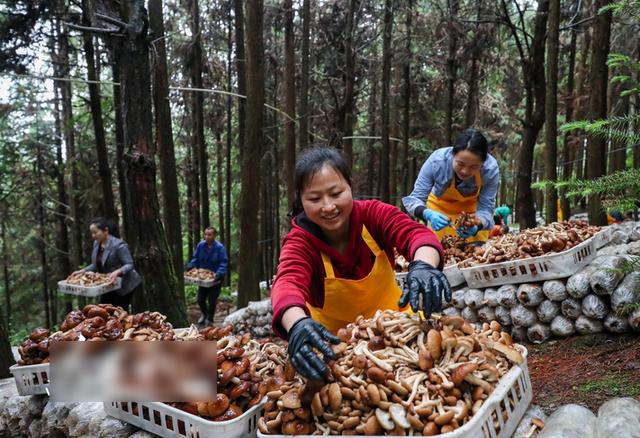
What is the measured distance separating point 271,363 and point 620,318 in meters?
3.64

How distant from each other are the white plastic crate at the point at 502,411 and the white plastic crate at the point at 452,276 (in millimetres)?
3086

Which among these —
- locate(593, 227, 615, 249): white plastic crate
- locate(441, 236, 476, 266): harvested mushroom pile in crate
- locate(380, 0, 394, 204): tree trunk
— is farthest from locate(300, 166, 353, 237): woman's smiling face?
locate(380, 0, 394, 204): tree trunk

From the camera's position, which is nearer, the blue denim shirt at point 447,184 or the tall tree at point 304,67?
the blue denim shirt at point 447,184

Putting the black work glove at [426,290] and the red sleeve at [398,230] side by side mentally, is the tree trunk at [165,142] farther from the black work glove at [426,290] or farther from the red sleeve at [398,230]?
the black work glove at [426,290]

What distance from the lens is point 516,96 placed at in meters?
17.8

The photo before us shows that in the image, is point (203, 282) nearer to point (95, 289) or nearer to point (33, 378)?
point (95, 289)

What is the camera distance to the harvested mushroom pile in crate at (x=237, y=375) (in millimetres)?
2273

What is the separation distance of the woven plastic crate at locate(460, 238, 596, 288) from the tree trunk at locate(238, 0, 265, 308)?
4.48 meters

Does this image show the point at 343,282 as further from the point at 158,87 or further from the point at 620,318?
the point at 158,87

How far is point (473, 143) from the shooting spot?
187 inches

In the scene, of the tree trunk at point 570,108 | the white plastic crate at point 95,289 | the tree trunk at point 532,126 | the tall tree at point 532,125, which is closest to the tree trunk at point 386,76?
the tall tree at point 532,125

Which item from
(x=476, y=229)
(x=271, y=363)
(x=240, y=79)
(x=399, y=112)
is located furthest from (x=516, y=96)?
(x=271, y=363)

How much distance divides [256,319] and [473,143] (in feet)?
17.2

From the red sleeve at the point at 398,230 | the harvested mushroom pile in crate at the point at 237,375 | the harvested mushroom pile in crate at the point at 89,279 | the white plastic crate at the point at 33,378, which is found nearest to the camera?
the harvested mushroom pile in crate at the point at 237,375
